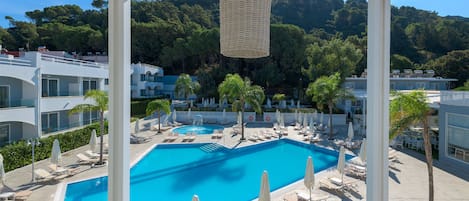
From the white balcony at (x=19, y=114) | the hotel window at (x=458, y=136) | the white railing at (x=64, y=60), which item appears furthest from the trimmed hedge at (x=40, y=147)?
the hotel window at (x=458, y=136)

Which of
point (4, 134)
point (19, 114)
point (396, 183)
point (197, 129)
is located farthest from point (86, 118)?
point (396, 183)

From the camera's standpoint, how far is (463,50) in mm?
13617

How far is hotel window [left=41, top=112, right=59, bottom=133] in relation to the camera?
9781 mm

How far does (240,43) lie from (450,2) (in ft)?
6.63

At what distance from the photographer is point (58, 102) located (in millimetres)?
11023

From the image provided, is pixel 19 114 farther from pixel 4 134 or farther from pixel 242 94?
pixel 242 94

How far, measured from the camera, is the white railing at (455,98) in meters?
7.78

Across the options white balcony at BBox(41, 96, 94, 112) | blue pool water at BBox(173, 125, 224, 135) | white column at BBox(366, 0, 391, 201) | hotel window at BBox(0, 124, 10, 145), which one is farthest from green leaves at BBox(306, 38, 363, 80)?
white column at BBox(366, 0, 391, 201)

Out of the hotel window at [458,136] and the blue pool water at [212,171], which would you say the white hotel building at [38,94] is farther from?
the hotel window at [458,136]

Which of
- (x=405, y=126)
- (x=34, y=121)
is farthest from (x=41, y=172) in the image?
(x=405, y=126)

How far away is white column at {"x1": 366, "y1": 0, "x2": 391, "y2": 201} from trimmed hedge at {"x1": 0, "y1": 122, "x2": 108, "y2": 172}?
5.55 m

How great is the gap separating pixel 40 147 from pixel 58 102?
11.4 ft

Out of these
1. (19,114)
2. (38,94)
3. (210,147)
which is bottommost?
(210,147)

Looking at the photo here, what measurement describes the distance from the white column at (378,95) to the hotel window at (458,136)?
27.5 feet
